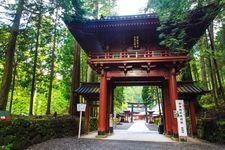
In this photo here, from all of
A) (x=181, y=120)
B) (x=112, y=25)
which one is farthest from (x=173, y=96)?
(x=112, y=25)

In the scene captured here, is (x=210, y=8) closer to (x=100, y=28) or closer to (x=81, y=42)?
(x=100, y=28)

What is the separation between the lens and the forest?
10.0 metres

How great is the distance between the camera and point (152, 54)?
46.1ft

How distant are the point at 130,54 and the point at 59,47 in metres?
12.5

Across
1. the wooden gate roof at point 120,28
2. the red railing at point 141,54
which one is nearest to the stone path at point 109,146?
the red railing at point 141,54

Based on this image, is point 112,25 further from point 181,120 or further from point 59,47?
point 59,47

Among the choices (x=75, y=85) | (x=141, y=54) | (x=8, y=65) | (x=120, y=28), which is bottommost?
(x=75, y=85)

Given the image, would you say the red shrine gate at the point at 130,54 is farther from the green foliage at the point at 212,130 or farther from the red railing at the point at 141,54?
the green foliage at the point at 212,130

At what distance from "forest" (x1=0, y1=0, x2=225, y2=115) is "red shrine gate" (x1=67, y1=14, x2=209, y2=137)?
2.79 feet

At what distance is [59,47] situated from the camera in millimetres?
24406

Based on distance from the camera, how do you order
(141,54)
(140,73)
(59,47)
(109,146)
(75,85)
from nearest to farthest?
(109,146) < (141,54) < (140,73) < (75,85) < (59,47)

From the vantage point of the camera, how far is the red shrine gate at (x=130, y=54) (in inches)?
533

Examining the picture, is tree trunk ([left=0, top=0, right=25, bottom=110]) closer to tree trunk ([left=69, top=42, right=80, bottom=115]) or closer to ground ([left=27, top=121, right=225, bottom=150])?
ground ([left=27, top=121, right=225, bottom=150])

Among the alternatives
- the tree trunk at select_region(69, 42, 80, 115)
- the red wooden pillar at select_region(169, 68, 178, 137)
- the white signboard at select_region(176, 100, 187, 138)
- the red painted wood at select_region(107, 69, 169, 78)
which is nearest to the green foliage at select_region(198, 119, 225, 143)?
the white signboard at select_region(176, 100, 187, 138)
